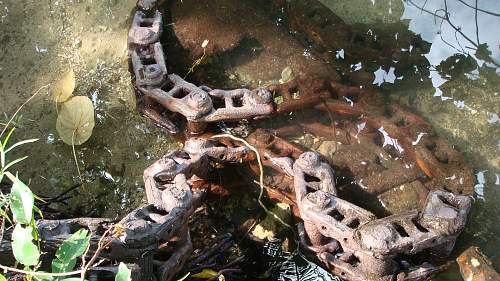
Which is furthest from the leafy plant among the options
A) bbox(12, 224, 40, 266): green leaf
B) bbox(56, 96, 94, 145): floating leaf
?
bbox(56, 96, 94, 145): floating leaf

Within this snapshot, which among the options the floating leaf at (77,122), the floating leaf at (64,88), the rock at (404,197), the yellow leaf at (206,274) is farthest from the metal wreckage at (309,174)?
the floating leaf at (64,88)

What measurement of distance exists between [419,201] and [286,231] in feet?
2.18

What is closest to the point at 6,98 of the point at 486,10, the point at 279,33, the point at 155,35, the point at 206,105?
the point at 155,35

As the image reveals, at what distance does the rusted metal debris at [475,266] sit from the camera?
2596mm

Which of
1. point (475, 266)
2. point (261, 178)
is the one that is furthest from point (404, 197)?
point (261, 178)

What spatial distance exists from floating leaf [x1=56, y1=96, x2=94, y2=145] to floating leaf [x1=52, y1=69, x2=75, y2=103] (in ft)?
0.40

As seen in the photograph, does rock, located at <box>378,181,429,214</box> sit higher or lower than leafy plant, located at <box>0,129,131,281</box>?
lower

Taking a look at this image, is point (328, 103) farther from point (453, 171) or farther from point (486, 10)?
point (486, 10)

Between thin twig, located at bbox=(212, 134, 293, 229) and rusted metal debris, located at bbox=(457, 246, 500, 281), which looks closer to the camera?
rusted metal debris, located at bbox=(457, 246, 500, 281)

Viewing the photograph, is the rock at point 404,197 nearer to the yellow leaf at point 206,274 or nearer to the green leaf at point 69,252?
the yellow leaf at point 206,274

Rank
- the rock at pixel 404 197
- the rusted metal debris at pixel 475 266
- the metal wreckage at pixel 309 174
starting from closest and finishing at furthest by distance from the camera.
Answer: the metal wreckage at pixel 309 174, the rusted metal debris at pixel 475 266, the rock at pixel 404 197

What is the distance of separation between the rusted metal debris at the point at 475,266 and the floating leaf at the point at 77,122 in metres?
1.98

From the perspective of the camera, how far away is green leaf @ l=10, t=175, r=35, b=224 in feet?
Answer: 6.04

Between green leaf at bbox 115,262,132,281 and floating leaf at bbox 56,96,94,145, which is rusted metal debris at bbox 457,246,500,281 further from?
floating leaf at bbox 56,96,94,145
